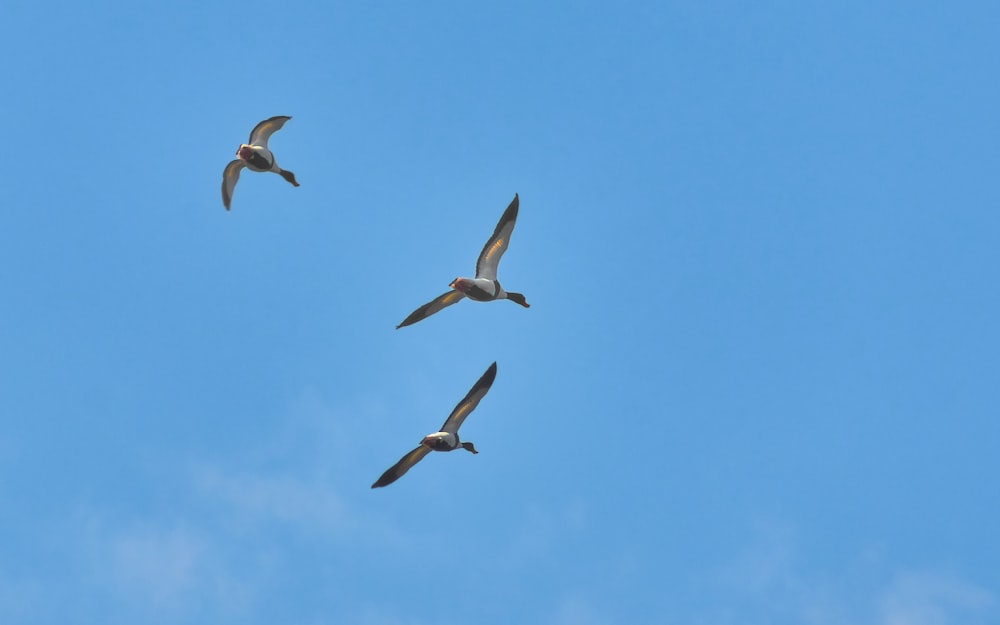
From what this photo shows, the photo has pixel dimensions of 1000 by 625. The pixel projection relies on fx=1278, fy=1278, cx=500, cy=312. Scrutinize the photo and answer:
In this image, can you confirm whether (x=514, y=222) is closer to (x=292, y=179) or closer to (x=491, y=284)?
(x=491, y=284)

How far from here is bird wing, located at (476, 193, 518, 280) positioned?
42.5 meters

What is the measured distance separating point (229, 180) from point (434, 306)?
33.7 feet

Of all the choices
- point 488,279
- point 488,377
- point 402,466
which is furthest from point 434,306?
point 402,466

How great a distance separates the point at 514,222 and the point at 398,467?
367 inches

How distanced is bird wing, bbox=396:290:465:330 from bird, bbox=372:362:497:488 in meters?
3.10

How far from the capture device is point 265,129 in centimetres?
4569

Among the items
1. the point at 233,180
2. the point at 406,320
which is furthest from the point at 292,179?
the point at 406,320

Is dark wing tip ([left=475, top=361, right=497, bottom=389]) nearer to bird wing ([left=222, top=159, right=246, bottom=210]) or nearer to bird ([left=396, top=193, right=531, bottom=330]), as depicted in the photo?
bird ([left=396, top=193, right=531, bottom=330])

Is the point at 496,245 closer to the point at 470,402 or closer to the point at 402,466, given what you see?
the point at 470,402

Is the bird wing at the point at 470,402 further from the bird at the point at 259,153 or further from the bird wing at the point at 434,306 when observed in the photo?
the bird at the point at 259,153

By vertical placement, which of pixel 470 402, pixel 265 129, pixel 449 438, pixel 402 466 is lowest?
pixel 402 466

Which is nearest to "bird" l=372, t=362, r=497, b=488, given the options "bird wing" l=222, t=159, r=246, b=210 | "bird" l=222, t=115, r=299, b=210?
"bird" l=222, t=115, r=299, b=210

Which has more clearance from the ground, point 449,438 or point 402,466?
point 449,438

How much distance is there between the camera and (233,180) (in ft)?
155
